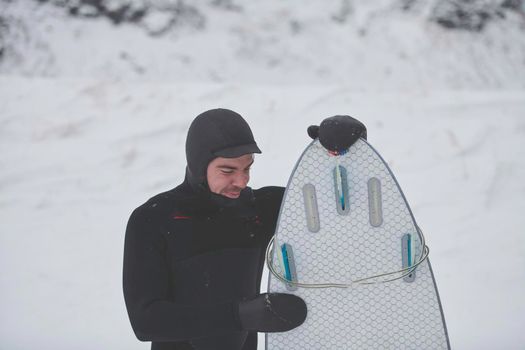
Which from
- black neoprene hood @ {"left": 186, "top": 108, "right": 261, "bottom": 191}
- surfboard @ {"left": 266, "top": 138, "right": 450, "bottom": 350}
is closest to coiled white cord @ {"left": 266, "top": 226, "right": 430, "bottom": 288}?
surfboard @ {"left": 266, "top": 138, "right": 450, "bottom": 350}

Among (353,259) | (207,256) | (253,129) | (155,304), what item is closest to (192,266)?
(207,256)

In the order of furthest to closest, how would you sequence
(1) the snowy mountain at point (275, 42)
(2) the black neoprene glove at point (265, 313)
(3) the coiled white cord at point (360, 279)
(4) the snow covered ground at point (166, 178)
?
(1) the snowy mountain at point (275, 42), (4) the snow covered ground at point (166, 178), (3) the coiled white cord at point (360, 279), (2) the black neoprene glove at point (265, 313)

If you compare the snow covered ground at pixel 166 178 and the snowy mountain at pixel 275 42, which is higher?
the snowy mountain at pixel 275 42

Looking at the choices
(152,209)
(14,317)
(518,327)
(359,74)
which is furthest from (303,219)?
(359,74)

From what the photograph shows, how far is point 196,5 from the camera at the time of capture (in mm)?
6582

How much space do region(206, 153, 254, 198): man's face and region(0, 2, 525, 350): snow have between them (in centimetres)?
209

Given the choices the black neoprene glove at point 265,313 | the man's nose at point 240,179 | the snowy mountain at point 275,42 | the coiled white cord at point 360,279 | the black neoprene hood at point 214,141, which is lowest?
the black neoprene glove at point 265,313

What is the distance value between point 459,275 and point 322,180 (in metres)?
2.36

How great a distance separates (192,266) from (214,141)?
0.36 m

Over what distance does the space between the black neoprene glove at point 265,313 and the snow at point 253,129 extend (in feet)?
6.89

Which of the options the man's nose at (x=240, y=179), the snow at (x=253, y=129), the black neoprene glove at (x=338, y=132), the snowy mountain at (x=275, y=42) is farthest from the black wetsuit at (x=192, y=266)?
the snowy mountain at (x=275, y=42)

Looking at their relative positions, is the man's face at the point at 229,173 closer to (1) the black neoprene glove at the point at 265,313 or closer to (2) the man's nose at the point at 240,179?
(2) the man's nose at the point at 240,179

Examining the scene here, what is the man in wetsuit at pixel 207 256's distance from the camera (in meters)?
1.72

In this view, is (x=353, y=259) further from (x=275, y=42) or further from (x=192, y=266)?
(x=275, y=42)
